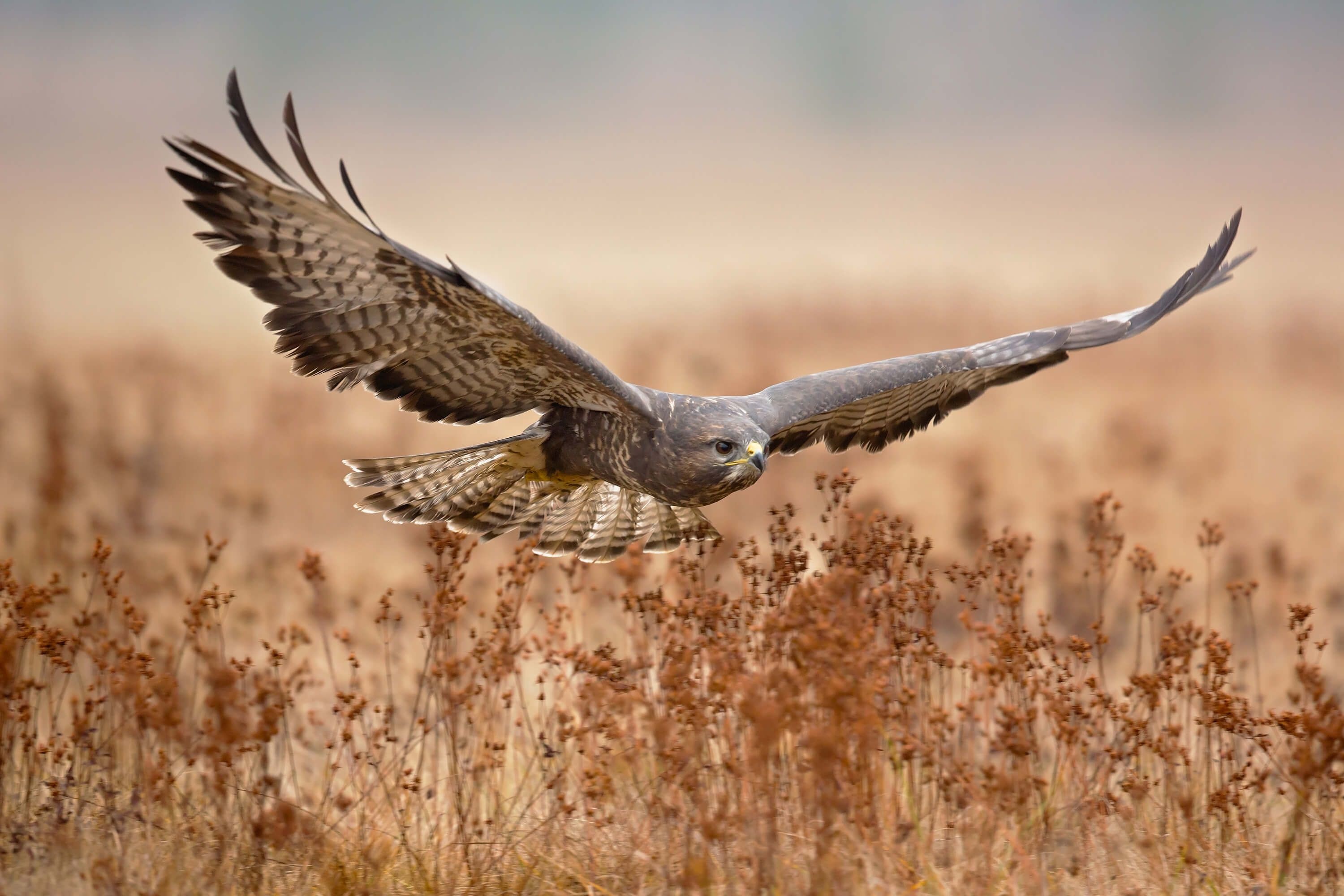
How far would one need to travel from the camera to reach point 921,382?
623cm

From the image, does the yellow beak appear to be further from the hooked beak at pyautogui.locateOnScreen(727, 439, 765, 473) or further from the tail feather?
the tail feather

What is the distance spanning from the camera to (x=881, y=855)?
Result: 391 centimetres

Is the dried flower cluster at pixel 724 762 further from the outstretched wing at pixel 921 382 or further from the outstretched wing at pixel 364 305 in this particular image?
the outstretched wing at pixel 921 382

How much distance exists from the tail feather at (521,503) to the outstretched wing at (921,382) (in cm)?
75

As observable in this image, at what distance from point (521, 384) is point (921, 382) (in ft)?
7.57

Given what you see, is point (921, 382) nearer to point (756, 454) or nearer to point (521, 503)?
point (756, 454)

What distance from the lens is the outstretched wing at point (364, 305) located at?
4.10 m

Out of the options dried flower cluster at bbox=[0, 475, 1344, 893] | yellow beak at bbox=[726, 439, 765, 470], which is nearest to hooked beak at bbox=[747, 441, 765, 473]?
yellow beak at bbox=[726, 439, 765, 470]

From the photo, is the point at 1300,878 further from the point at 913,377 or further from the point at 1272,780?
the point at 913,377

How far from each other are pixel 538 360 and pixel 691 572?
45.0 inches

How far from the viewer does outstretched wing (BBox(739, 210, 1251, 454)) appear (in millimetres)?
5867

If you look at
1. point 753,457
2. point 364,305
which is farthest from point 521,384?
point 753,457

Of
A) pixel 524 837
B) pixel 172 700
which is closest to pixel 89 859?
pixel 172 700

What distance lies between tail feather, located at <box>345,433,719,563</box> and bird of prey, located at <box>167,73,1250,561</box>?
Result: 11 mm
